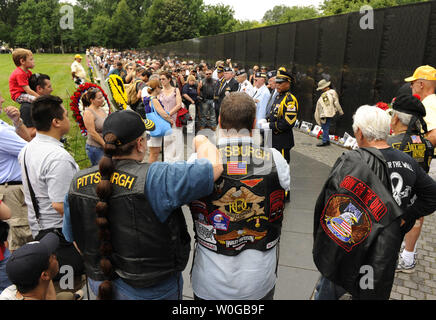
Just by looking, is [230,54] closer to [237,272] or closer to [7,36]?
[237,272]

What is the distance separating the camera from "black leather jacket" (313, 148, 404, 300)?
2.08m

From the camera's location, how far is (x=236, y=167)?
1.98 m

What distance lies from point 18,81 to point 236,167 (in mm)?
5171

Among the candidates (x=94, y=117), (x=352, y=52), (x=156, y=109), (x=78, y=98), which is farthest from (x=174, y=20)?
(x=94, y=117)

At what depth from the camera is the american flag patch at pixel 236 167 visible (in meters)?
1.97

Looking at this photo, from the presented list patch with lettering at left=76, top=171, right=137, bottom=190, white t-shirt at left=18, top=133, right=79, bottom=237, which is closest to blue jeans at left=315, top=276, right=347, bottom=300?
patch with lettering at left=76, top=171, right=137, bottom=190

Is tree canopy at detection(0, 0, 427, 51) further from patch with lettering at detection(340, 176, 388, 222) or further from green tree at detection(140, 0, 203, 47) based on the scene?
patch with lettering at detection(340, 176, 388, 222)

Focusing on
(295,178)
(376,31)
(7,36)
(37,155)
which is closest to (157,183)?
(37,155)

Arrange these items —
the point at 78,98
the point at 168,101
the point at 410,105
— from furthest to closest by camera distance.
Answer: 1. the point at 168,101
2. the point at 78,98
3. the point at 410,105

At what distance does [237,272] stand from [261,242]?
26cm

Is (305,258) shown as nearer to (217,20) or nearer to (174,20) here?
(174,20)

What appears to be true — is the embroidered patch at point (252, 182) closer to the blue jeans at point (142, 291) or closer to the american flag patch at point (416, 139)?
the blue jeans at point (142, 291)

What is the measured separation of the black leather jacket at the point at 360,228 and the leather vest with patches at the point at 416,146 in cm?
95

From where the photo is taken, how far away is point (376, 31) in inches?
342
